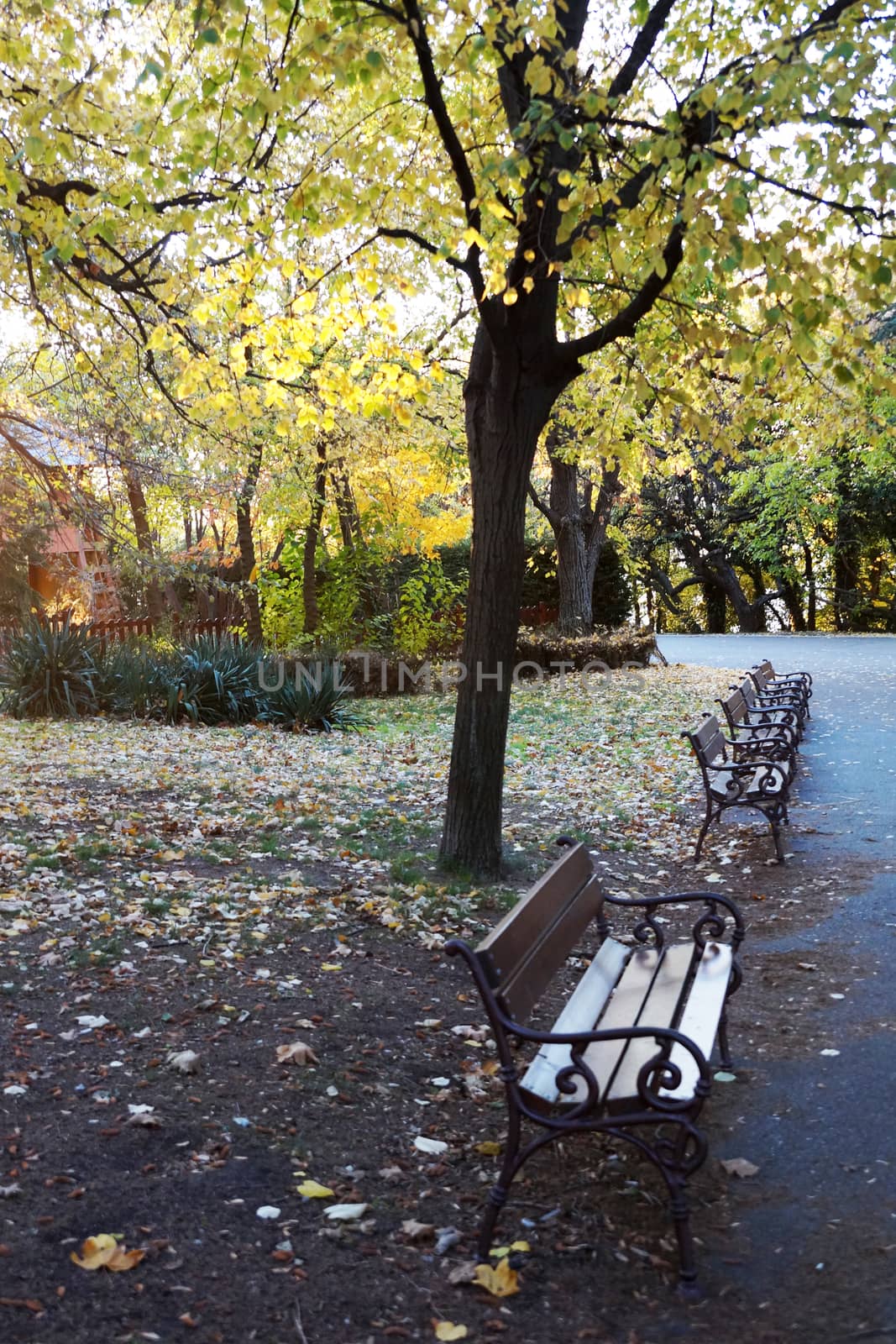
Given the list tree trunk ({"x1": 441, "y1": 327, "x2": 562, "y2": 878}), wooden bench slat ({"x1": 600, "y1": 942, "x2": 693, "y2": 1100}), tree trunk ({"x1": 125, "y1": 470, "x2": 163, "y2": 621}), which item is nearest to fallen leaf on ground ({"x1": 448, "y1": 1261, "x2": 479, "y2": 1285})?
wooden bench slat ({"x1": 600, "y1": 942, "x2": 693, "y2": 1100})

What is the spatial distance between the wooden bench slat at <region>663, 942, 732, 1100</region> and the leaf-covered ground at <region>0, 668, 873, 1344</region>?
0.41 meters

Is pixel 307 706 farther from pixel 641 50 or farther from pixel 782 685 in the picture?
pixel 641 50

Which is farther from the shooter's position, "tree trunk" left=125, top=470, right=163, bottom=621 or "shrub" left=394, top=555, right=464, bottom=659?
"shrub" left=394, top=555, right=464, bottom=659

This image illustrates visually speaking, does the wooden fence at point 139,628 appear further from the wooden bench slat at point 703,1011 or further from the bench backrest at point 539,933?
the wooden bench slat at point 703,1011

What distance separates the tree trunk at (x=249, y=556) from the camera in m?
16.5

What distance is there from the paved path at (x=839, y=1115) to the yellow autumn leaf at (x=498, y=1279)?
1.94 feet

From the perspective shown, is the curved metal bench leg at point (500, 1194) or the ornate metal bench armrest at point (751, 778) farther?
the ornate metal bench armrest at point (751, 778)

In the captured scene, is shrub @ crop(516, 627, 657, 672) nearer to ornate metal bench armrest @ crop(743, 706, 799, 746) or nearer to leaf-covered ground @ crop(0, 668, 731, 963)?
leaf-covered ground @ crop(0, 668, 731, 963)

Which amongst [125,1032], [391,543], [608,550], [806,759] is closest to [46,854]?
[125,1032]

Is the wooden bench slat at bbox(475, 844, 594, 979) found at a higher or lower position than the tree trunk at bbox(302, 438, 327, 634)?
lower

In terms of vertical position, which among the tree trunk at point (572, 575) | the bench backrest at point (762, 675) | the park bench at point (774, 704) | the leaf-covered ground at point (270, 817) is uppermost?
the tree trunk at point (572, 575)

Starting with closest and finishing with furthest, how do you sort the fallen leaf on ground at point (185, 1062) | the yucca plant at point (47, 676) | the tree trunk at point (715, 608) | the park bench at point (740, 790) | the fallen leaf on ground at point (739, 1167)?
the fallen leaf on ground at point (739, 1167), the fallen leaf on ground at point (185, 1062), the park bench at point (740, 790), the yucca plant at point (47, 676), the tree trunk at point (715, 608)

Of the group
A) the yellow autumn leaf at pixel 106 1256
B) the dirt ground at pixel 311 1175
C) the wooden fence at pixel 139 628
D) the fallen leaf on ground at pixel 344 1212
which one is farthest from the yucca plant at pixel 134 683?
the yellow autumn leaf at pixel 106 1256

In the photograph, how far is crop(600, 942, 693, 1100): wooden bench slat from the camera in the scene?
10.1 ft
